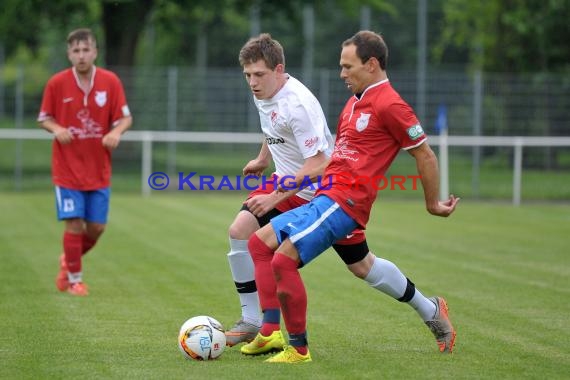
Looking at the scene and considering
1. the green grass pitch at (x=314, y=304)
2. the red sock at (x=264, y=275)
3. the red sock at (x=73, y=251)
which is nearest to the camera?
the green grass pitch at (x=314, y=304)

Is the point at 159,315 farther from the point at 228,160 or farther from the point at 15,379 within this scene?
the point at 228,160

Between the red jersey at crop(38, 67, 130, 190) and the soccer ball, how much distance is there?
3287mm

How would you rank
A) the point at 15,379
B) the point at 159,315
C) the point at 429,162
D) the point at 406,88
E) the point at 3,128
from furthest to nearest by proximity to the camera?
the point at 406,88 → the point at 3,128 → the point at 159,315 → the point at 429,162 → the point at 15,379

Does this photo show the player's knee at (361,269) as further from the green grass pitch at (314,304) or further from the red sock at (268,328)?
the red sock at (268,328)

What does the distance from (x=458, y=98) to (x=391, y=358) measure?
1820 centimetres

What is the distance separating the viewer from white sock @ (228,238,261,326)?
6867 mm

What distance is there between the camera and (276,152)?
685 centimetres

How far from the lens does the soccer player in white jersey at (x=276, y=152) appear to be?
6465 mm

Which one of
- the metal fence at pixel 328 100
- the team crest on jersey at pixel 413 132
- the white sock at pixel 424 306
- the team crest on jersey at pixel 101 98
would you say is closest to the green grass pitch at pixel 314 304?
the white sock at pixel 424 306

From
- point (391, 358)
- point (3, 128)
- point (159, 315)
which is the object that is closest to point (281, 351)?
point (391, 358)

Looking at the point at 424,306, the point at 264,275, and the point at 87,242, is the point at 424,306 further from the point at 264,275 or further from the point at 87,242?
the point at 87,242

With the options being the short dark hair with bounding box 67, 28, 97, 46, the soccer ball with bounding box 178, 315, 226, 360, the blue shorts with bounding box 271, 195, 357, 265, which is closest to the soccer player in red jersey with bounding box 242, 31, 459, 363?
the blue shorts with bounding box 271, 195, 357, 265

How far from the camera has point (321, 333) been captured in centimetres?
734

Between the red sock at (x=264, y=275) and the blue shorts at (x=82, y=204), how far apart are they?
125 inches
